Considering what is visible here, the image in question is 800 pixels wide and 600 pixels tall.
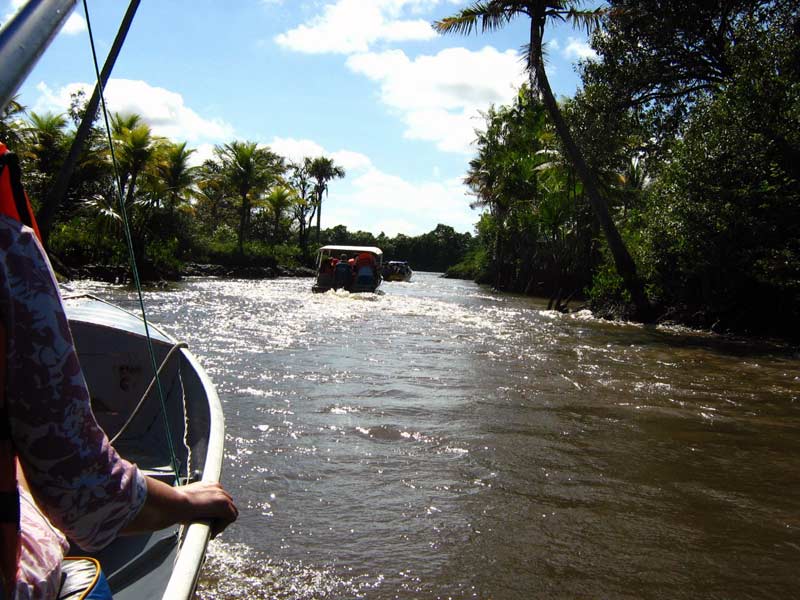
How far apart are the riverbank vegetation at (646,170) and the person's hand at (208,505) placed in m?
0.98

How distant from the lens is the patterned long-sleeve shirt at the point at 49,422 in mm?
1082

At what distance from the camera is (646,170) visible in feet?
77.1

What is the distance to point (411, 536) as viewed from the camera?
3.69 meters

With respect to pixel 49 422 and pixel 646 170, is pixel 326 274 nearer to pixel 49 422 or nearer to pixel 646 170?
pixel 646 170

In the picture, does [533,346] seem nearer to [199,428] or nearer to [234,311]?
[234,311]

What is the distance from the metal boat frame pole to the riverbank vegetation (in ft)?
0.64

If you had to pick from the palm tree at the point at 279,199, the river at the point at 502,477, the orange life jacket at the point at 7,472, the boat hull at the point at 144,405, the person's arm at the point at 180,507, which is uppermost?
Result: the palm tree at the point at 279,199

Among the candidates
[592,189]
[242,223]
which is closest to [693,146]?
[592,189]

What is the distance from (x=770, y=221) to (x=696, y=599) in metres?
11.8

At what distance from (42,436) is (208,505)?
600 mm

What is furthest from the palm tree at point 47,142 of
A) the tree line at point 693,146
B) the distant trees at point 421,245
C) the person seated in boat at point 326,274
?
the distant trees at point 421,245

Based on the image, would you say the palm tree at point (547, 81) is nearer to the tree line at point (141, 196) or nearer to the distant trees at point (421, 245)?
the tree line at point (141, 196)

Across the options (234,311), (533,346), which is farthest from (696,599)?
(234,311)

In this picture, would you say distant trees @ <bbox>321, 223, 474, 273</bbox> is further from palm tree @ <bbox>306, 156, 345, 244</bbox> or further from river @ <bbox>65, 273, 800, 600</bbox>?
river @ <bbox>65, 273, 800, 600</bbox>
